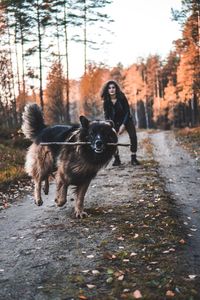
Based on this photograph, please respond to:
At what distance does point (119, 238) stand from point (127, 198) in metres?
2.79

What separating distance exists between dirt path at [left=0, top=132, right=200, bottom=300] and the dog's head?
1265 millimetres

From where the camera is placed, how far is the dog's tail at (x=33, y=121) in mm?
8633

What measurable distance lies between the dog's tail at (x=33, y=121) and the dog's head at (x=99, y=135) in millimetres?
2027

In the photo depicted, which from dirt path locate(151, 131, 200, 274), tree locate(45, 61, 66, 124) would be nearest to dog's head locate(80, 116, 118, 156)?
dirt path locate(151, 131, 200, 274)

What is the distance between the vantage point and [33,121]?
869cm

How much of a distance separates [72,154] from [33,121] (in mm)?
1958

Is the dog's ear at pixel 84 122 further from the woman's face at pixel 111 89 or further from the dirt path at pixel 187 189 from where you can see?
the woman's face at pixel 111 89

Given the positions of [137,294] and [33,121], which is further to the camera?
[33,121]

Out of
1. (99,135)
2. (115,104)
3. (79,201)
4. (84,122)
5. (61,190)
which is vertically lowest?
(79,201)

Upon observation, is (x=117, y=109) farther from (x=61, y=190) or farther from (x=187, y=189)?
(x=61, y=190)

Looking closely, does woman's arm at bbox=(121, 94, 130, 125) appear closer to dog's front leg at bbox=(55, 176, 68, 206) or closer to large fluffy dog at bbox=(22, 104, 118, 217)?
large fluffy dog at bbox=(22, 104, 118, 217)

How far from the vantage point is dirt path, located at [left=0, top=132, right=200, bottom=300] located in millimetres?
4426

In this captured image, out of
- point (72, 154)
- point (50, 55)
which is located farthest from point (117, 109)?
point (50, 55)

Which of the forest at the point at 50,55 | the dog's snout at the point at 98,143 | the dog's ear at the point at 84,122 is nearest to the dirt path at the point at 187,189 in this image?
the dog's snout at the point at 98,143
